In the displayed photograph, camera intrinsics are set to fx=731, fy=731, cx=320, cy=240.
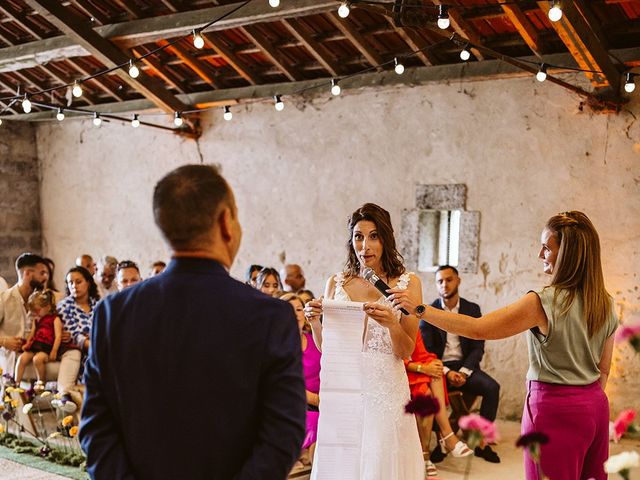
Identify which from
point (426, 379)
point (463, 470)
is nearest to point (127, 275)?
point (426, 379)

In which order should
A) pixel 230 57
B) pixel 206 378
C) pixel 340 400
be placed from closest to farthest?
pixel 206 378 < pixel 340 400 < pixel 230 57

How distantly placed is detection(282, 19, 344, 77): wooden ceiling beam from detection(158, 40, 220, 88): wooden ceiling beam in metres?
1.59

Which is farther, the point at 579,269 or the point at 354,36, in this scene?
the point at 354,36

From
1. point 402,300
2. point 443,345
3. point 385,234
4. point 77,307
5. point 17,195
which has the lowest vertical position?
point 443,345

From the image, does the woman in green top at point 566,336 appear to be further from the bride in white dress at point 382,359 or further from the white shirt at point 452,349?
the white shirt at point 452,349

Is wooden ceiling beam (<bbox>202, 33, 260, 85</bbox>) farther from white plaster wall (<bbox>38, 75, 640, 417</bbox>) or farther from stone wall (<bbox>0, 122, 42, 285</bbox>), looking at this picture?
stone wall (<bbox>0, 122, 42, 285</bbox>)

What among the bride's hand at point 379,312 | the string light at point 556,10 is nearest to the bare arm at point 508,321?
the bride's hand at point 379,312

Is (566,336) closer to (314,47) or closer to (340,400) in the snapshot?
(340,400)

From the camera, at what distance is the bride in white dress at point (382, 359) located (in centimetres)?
349

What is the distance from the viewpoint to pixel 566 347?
8.96ft

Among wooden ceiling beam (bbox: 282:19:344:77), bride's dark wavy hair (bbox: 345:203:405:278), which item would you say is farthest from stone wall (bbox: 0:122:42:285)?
bride's dark wavy hair (bbox: 345:203:405:278)

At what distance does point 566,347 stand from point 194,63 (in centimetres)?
711

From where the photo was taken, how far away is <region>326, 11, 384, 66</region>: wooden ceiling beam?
23.8 ft

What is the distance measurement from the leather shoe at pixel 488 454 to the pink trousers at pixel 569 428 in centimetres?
313
